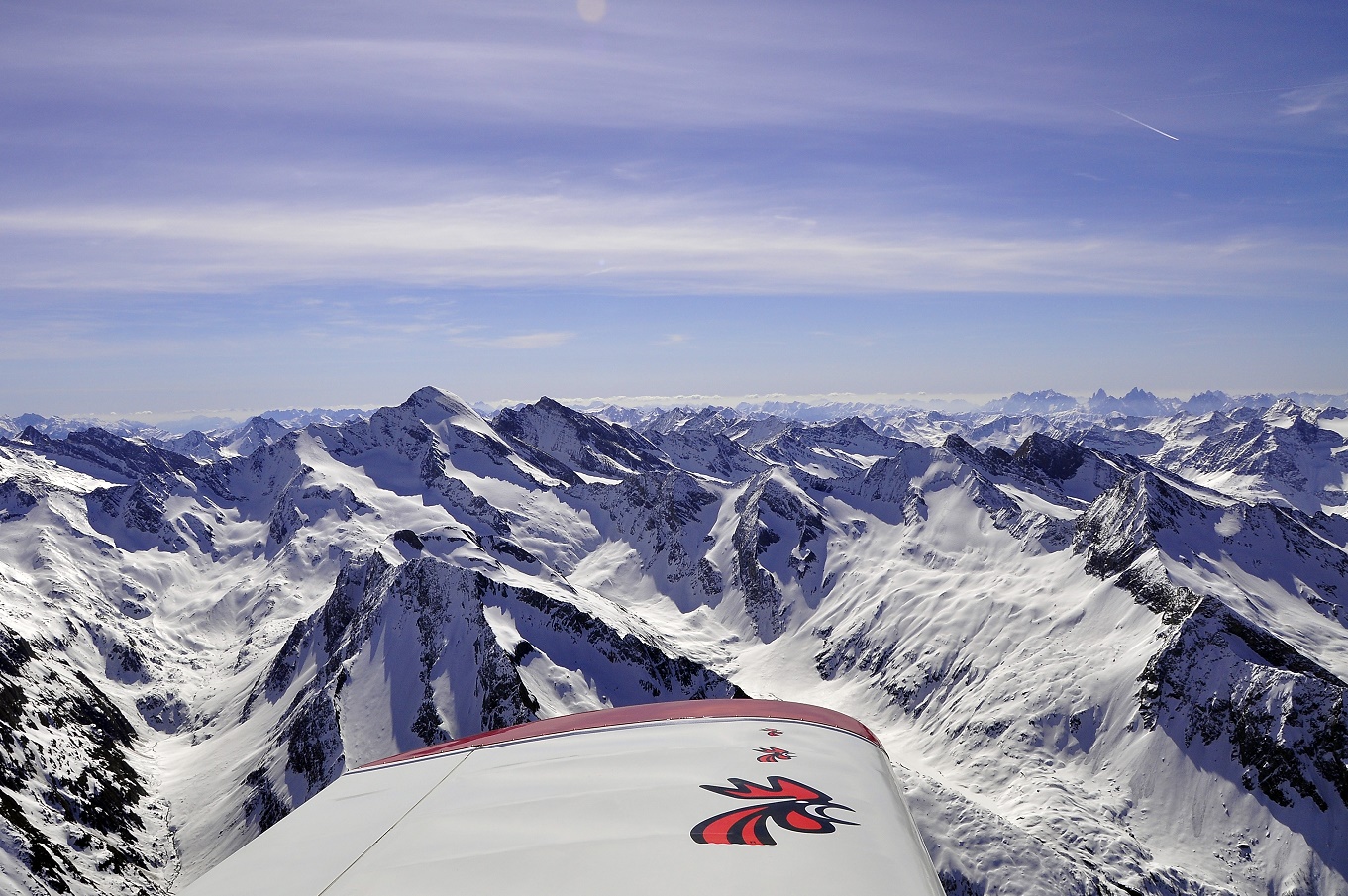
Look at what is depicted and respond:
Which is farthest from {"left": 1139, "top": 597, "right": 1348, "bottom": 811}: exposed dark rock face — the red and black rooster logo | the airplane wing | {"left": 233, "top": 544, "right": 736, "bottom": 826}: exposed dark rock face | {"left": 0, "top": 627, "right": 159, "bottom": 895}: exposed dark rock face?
{"left": 0, "top": 627, "right": 159, "bottom": 895}: exposed dark rock face

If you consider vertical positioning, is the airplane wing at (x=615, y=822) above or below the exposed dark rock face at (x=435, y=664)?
above

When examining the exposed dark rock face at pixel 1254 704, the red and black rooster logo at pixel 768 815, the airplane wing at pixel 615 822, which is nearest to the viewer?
the airplane wing at pixel 615 822

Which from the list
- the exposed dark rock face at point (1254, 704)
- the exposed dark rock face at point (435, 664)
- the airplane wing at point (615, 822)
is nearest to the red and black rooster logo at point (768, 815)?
the airplane wing at point (615, 822)

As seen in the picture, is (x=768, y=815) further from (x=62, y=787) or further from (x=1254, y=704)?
(x=1254, y=704)

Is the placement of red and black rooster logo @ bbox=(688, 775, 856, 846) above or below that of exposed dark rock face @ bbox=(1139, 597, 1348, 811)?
above

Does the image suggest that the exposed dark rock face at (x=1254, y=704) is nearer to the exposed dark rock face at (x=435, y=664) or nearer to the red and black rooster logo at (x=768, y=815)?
the exposed dark rock face at (x=435, y=664)

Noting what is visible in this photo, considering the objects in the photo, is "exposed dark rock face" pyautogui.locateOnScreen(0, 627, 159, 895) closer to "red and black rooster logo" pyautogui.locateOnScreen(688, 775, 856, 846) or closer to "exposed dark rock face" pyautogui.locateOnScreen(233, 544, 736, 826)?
"exposed dark rock face" pyautogui.locateOnScreen(233, 544, 736, 826)

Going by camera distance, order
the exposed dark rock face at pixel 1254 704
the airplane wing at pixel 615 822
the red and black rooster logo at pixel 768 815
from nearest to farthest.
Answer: the airplane wing at pixel 615 822
the red and black rooster logo at pixel 768 815
the exposed dark rock face at pixel 1254 704

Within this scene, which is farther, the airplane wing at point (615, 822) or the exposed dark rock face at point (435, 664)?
the exposed dark rock face at point (435, 664)
